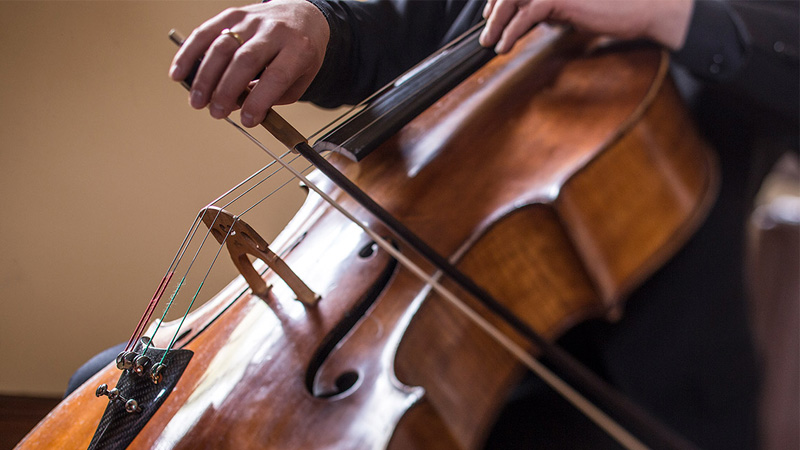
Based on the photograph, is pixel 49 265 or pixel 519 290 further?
pixel 49 265

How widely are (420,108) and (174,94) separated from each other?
33.7 inches

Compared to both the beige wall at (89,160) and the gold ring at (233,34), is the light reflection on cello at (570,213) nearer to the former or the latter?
the gold ring at (233,34)

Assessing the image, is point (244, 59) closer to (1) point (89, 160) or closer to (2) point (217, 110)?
(2) point (217, 110)

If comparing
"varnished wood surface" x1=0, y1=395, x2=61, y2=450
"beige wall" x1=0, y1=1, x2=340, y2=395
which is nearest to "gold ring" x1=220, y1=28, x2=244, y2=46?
"beige wall" x1=0, y1=1, x2=340, y2=395

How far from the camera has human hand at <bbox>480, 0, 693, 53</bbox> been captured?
617mm

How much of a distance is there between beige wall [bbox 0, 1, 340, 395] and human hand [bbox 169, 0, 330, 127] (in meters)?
0.60

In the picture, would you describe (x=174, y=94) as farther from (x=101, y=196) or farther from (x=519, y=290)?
(x=519, y=290)

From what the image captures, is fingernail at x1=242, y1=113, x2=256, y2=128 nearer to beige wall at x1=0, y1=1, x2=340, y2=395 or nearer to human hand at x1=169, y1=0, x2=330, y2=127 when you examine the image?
human hand at x1=169, y1=0, x2=330, y2=127

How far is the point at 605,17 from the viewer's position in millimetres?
628

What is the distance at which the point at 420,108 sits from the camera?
664 mm

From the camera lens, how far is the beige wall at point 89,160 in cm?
118

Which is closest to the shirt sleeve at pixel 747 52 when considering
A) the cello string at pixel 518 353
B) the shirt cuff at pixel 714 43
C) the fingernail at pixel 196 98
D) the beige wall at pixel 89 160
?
the shirt cuff at pixel 714 43

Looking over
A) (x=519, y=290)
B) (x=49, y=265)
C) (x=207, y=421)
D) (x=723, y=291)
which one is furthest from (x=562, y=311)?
(x=49, y=265)

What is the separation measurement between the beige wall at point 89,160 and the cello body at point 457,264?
0.64m
